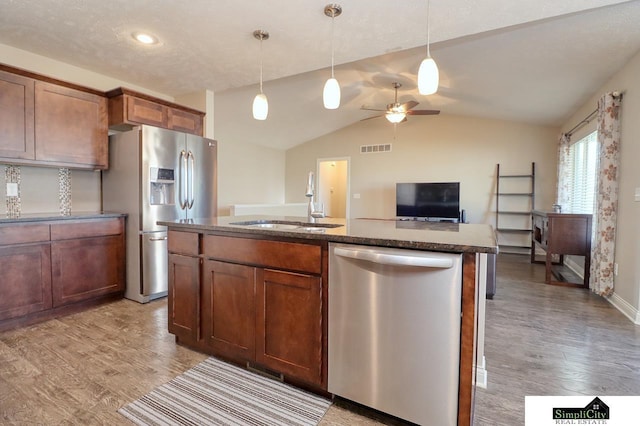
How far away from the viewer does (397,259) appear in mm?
1332

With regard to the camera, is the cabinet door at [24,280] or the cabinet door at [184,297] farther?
the cabinet door at [24,280]

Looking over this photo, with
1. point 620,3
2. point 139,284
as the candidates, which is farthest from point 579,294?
point 139,284

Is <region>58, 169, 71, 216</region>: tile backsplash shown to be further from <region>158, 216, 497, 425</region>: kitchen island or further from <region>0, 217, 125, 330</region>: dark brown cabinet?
<region>158, 216, 497, 425</region>: kitchen island

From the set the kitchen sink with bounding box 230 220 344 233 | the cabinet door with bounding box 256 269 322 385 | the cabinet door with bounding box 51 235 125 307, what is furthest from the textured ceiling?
the cabinet door with bounding box 256 269 322 385

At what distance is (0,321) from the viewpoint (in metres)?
2.46

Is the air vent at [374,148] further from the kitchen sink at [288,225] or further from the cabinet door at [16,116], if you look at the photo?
the cabinet door at [16,116]

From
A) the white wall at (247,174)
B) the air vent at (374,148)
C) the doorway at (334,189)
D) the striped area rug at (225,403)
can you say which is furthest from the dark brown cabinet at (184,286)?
the doorway at (334,189)

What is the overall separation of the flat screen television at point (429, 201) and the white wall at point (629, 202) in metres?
3.03

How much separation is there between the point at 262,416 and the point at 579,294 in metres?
3.82

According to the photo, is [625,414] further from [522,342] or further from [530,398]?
[522,342]

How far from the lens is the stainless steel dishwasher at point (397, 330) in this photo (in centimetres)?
130

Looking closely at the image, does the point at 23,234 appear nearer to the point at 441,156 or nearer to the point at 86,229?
the point at 86,229

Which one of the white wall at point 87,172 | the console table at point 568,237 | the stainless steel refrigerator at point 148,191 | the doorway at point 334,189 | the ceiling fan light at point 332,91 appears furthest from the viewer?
the doorway at point 334,189

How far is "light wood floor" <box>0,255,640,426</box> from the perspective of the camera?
159cm
